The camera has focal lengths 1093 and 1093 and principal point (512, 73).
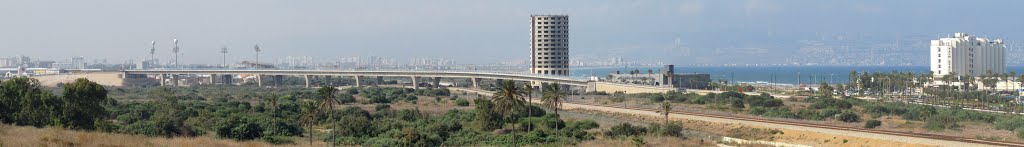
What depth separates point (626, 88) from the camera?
134750mm

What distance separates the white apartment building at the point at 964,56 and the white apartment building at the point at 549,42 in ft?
181

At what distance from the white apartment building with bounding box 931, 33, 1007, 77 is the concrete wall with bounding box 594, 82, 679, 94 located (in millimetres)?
42980

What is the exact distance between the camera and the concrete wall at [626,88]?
426 ft

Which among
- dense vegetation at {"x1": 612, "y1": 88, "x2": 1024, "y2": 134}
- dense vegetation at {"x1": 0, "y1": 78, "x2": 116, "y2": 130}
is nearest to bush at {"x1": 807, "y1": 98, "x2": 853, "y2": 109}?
dense vegetation at {"x1": 612, "y1": 88, "x2": 1024, "y2": 134}

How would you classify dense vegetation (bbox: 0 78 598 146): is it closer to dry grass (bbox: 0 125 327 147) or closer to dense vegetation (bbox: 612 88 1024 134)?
dry grass (bbox: 0 125 327 147)

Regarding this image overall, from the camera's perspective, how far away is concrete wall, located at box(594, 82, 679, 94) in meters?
130

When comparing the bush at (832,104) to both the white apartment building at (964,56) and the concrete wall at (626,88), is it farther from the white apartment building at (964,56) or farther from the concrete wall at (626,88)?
the white apartment building at (964,56)

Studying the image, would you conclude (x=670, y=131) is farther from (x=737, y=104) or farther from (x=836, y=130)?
(x=737, y=104)

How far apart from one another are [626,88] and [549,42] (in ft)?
129

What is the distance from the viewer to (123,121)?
210 ft

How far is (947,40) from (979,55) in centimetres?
664

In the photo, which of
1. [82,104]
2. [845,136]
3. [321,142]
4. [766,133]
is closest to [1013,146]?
[845,136]

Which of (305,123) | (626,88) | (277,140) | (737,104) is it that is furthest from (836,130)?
(626,88)

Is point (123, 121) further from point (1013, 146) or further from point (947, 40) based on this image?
point (947, 40)
